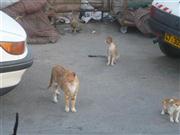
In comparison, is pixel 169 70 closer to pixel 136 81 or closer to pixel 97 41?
pixel 136 81

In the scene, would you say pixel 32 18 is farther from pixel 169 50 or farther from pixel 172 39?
pixel 172 39

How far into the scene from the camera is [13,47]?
4895mm

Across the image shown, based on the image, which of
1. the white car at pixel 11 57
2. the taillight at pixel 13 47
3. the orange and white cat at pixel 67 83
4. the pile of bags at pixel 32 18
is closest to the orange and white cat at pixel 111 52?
the pile of bags at pixel 32 18

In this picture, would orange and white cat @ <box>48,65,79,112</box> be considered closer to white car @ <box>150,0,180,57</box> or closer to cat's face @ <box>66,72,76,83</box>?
cat's face @ <box>66,72,76,83</box>

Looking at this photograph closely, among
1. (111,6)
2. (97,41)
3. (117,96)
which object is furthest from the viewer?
(111,6)

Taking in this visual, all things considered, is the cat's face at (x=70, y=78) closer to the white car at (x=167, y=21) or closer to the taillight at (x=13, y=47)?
the taillight at (x=13, y=47)

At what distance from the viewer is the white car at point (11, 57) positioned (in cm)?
481

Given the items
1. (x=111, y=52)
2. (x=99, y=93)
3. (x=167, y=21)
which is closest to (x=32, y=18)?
(x=111, y=52)

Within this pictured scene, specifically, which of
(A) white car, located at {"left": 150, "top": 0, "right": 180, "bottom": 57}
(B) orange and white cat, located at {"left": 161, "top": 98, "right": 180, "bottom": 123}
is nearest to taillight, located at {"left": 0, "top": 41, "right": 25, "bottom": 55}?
(B) orange and white cat, located at {"left": 161, "top": 98, "right": 180, "bottom": 123}

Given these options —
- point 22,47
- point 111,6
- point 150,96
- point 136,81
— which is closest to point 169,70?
point 136,81

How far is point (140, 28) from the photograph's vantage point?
927cm

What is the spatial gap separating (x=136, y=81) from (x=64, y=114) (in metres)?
1.58

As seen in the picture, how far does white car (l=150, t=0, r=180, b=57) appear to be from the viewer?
6.55 meters

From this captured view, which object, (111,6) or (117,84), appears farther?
(111,6)
